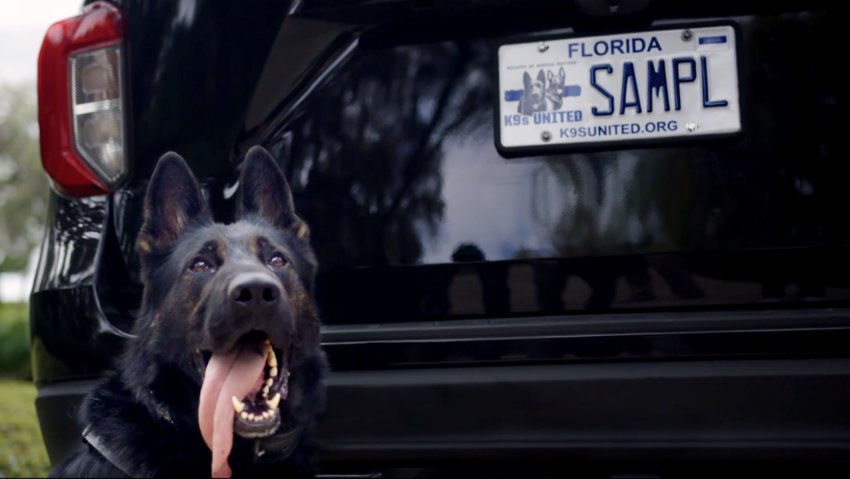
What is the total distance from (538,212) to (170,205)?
801mm

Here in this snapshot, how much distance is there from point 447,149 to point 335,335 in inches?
19.2

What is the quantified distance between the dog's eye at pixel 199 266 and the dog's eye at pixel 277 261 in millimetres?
128

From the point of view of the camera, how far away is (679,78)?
2.29 metres

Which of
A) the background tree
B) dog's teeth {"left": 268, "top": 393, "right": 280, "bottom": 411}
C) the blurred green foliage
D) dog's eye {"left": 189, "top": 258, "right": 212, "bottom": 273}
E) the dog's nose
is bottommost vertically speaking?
the blurred green foliage

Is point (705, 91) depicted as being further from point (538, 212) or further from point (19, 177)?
point (19, 177)

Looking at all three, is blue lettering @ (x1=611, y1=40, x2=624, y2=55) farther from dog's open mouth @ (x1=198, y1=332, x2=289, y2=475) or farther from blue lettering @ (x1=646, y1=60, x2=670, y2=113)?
dog's open mouth @ (x1=198, y1=332, x2=289, y2=475)

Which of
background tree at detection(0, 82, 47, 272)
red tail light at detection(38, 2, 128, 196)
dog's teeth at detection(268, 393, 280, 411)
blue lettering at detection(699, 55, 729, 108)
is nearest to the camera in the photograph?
dog's teeth at detection(268, 393, 280, 411)

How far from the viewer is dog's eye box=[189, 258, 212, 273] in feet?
7.14

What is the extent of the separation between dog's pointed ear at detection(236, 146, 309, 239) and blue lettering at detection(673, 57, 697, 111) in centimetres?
86

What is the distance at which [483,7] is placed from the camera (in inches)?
94.0

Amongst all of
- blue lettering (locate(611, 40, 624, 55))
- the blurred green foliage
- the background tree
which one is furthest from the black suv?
the background tree

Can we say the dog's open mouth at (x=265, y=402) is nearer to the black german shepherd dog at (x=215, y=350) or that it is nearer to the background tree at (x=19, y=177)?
the black german shepherd dog at (x=215, y=350)

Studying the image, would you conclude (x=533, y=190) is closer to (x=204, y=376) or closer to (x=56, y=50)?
(x=204, y=376)

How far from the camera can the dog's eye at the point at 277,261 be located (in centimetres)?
222
